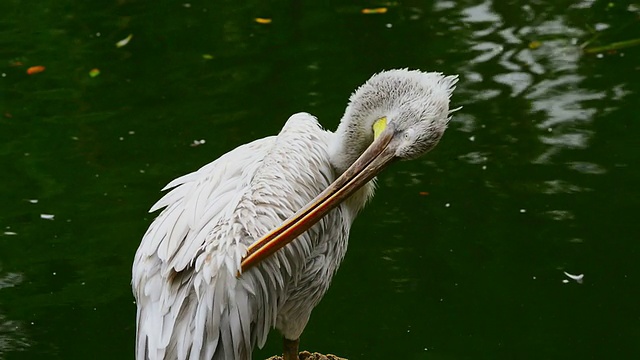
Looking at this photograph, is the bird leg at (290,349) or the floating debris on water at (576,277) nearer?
the bird leg at (290,349)

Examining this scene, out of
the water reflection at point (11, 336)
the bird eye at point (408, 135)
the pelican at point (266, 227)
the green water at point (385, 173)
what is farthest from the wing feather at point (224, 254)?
the water reflection at point (11, 336)

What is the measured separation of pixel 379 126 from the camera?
3.69m

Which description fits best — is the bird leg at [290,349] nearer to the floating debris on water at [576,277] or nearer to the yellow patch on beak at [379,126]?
the yellow patch on beak at [379,126]

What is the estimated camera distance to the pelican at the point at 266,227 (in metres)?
3.33

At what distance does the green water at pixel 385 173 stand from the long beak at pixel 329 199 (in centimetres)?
140

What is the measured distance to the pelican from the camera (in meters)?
3.33

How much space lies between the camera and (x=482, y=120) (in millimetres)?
6359

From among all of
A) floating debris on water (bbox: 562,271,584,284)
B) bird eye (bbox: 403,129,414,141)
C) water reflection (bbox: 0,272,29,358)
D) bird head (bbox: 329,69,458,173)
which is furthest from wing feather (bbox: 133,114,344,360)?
floating debris on water (bbox: 562,271,584,284)

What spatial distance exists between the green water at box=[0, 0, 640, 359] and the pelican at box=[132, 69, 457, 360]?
116 centimetres

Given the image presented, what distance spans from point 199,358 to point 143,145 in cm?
315

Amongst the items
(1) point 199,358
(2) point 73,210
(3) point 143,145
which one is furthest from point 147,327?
(3) point 143,145

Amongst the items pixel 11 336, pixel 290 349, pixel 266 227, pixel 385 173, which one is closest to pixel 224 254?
pixel 266 227

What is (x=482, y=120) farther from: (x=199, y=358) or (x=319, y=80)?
(x=199, y=358)

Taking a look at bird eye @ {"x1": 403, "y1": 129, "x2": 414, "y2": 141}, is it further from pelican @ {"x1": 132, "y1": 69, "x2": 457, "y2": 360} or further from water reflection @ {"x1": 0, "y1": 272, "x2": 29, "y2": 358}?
water reflection @ {"x1": 0, "y1": 272, "x2": 29, "y2": 358}
